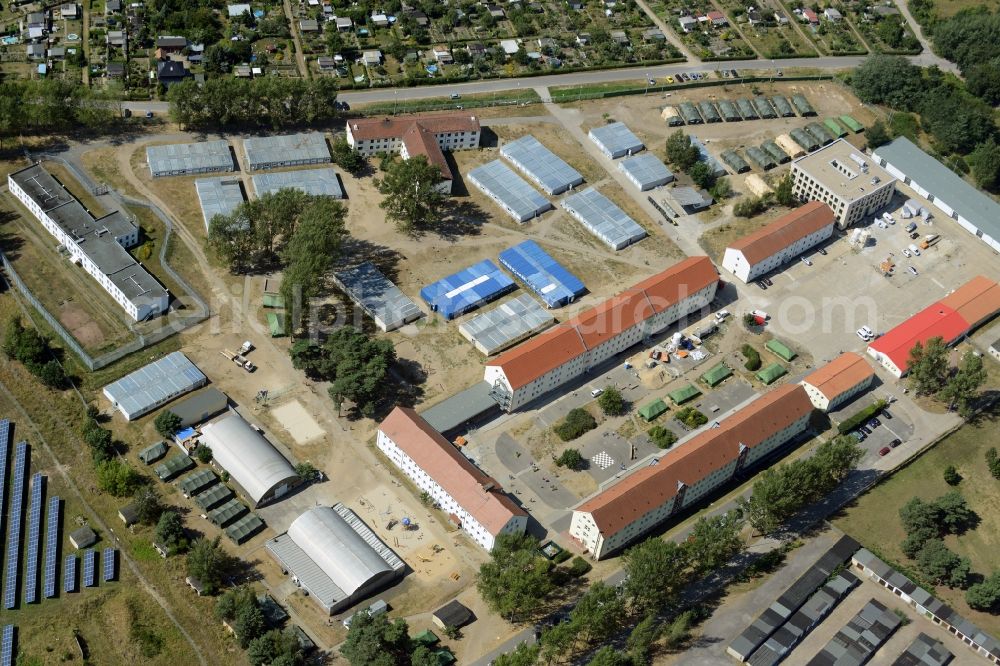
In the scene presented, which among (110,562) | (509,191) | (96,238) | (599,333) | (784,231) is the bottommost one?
(110,562)

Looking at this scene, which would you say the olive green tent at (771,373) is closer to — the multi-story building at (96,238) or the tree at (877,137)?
the tree at (877,137)

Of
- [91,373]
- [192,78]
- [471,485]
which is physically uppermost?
[192,78]

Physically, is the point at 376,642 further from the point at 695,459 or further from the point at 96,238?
the point at 96,238

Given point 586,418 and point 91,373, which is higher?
point 91,373

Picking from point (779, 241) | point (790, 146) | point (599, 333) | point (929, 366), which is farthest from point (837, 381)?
point (790, 146)

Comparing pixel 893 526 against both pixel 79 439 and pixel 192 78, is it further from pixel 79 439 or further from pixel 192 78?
pixel 192 78

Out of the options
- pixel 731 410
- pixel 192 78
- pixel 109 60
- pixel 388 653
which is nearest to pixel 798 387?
pixel 731 410

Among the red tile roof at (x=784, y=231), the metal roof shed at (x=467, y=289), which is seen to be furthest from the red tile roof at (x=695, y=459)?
the metal roof shed at (x=467, y=289)
